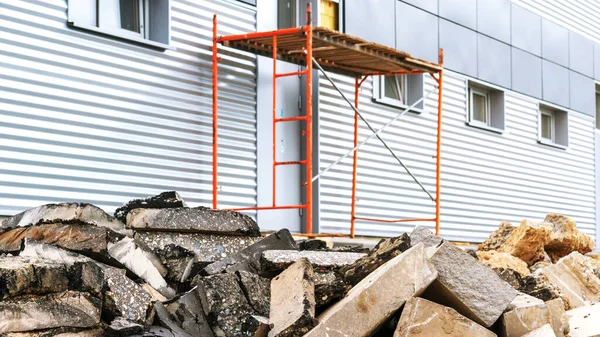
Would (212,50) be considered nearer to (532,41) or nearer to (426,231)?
(426,231)

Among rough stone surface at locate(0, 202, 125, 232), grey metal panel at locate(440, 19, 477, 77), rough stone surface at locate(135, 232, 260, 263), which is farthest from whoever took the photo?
grey metal panel at locate(440, 19, 477, 77)

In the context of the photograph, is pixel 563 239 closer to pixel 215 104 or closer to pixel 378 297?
pixel 215 104

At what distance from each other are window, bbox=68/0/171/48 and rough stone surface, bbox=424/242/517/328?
490 cm

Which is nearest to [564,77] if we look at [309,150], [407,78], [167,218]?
[407,78]

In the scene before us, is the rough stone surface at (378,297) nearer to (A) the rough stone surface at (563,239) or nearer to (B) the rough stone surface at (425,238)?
(B) the rough stone surface at (425,238)

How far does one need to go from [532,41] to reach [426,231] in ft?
41.1

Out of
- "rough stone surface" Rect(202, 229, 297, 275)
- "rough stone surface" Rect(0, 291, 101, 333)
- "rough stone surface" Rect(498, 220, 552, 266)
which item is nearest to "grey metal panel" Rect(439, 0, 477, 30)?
"rough stone surface" Rect(498, 220, 552, 266)

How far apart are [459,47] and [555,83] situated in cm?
458

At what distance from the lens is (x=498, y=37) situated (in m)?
18.0

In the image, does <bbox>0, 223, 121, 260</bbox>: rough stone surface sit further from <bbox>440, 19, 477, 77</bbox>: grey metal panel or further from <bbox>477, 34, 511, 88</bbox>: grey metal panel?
<bbox>477, 34, 511, 88</bbox>: grey metal panel

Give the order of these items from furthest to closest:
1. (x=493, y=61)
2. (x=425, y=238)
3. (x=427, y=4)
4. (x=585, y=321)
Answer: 1. (x=493, y=61)
2. (x=427, y=4)
3. (x=425, y=238)
4. (x=585, y=321)

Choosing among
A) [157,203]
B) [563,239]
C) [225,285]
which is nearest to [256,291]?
[225,285]

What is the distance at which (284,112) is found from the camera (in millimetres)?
12344

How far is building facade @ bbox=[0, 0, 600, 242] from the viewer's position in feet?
30.3
